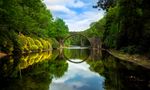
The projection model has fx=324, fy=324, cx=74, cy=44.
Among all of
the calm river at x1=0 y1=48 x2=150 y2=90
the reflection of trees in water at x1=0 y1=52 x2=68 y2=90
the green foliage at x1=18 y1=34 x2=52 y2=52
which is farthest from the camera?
the green foliage at x1=18 y1=34 x2=52 y2=52

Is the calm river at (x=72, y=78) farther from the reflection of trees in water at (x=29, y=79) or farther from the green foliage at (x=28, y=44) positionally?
the green foliage at (x=28, y=44)

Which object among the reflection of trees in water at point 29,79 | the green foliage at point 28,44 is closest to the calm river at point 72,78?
the reflection of trees in water at point 29,79

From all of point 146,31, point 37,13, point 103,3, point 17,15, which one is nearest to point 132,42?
point 146,31

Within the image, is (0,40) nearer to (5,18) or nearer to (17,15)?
(5,18)

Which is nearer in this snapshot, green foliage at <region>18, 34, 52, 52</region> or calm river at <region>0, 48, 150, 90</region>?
calm river at <region>0, 48, 150, 90</region>

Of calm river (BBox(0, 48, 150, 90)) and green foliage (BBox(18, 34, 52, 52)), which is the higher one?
green foliage (BBox(18, 34, 52, 52))

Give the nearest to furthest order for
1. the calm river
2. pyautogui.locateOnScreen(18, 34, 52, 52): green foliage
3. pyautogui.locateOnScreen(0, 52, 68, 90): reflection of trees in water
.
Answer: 1. pyautogui.locateOnScreen(0, 52, 68, 90): reflection of trees in water
2. the calm river
3. pyautogui.locateOnScreen(18, 34, 52, 52): green foliage

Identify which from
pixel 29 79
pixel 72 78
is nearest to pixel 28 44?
pixel 72 78

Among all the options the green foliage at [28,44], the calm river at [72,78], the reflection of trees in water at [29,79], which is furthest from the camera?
the green foliage at [28,44]

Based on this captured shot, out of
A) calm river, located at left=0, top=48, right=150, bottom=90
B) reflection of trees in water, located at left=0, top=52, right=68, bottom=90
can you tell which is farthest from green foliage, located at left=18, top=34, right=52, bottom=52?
reflection of trees in water, located at left=0, top=52, right=68, bottom=90

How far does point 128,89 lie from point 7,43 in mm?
34145

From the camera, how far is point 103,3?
9044 centimetres

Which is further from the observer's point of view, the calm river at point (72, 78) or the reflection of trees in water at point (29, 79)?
the calm river at point (72, 78)

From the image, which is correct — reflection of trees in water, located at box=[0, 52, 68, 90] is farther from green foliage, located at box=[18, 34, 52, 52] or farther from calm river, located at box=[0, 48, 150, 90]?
green foliage, located at box=[18, 34, 52, 52]
